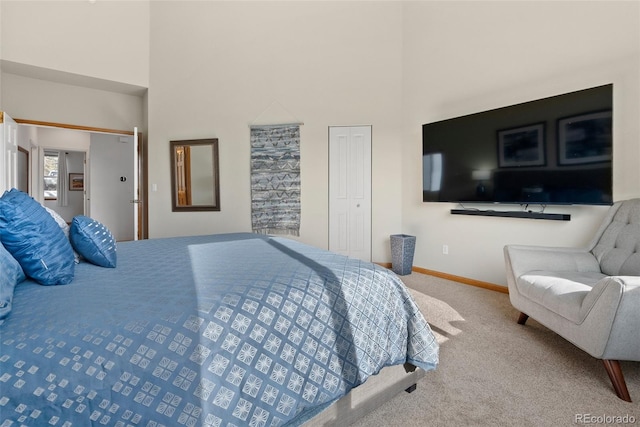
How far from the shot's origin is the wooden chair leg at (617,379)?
57.3 inches

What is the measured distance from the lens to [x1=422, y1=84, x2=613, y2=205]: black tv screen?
2.41m

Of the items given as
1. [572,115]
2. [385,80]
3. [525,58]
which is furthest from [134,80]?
[572,115]

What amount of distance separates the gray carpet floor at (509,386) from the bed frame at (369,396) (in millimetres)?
56

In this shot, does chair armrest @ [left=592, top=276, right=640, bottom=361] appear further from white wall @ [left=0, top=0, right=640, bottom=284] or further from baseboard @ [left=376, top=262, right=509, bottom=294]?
white wall @ [left=0, top=0, right=640, bottom=284]

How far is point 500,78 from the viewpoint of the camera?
3188mm

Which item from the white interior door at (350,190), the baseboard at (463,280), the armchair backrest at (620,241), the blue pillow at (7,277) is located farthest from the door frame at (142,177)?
the armchair backrest at (620,241)

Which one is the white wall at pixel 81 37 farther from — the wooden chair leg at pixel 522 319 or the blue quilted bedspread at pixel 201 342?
the wooden chair leg at pixel 522 319

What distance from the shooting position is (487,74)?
3293 mm

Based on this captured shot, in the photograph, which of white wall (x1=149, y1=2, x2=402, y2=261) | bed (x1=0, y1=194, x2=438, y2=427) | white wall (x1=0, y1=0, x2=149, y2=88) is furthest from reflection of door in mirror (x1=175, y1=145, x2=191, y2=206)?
bed (x1=0, y1=194, x2=438, y2=427)

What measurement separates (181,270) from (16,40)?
447 centimetres

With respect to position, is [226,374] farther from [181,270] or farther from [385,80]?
[385,80]

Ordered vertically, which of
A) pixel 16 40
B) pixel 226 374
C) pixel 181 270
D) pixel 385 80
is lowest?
pixel 226 374

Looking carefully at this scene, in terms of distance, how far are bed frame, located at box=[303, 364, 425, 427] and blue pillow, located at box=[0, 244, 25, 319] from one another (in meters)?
1.00

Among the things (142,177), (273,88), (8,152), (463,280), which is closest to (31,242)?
(8,152)
